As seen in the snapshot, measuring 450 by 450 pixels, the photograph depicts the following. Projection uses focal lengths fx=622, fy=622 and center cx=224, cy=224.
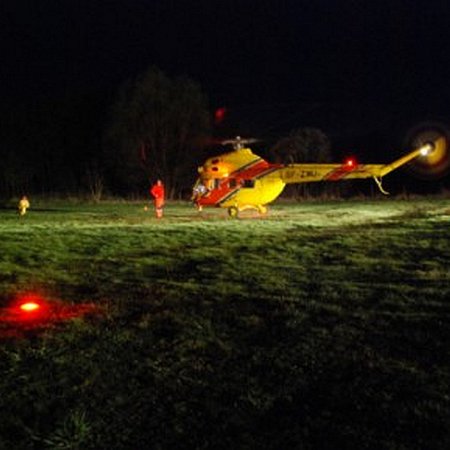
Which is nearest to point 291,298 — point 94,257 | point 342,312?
point 342,312

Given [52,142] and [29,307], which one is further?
[52,142]

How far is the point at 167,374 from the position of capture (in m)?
5.76

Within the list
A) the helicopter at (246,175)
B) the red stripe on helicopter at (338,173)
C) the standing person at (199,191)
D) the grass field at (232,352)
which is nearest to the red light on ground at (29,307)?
the grass field at (232,352)

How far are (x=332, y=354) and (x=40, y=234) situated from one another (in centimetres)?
1146

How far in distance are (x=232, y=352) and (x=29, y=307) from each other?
3103 mm

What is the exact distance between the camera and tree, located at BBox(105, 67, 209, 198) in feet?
140

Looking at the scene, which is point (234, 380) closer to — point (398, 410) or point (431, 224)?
point (398, 410)

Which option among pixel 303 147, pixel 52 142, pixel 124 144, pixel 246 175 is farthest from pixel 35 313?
pixel 52 142

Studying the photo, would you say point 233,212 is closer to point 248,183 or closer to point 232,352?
point 248,183

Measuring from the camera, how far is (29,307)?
7977 millimetres

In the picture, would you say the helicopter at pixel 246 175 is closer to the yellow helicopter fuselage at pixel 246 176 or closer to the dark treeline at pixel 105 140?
the yellow helicopter fuselage at pixel 246 176

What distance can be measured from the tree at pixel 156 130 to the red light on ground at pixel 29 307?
115 feet

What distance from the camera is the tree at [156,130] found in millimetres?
42688

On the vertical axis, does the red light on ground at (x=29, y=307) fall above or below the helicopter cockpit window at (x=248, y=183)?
below
